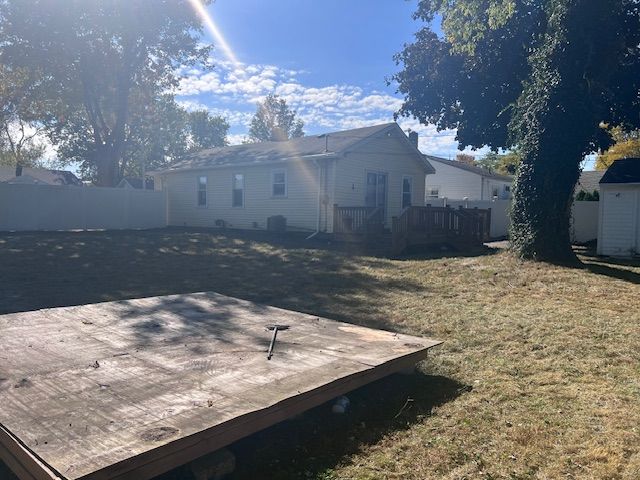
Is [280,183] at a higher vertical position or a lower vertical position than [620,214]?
higher

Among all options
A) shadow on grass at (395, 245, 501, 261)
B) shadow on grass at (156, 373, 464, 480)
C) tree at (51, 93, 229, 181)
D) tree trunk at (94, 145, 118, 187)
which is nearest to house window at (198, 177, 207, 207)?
tree at (51, 93, 229, 181)

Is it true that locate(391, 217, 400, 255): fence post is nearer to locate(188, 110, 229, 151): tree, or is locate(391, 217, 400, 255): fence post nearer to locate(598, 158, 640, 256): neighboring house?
locate(598, 158, 640, 256): neighboring house

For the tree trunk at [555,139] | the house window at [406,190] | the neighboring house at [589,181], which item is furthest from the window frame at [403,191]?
the neighboring house at [589,181]

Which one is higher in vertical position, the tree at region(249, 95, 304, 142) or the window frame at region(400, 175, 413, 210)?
the tree at region(249, 95, 304, 142)

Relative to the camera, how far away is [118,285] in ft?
28.8

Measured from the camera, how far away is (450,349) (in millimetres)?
5094

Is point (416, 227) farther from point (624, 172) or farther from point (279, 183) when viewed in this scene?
point (279, 183)

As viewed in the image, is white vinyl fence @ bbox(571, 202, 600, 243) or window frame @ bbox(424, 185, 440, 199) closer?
white vinyl fence @ bbox(571, 202, 600, 243)

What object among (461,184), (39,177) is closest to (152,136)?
(39,177)

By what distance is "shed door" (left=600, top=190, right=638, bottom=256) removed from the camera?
1394cm

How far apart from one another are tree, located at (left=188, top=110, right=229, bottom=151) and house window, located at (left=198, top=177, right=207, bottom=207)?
3985 centimetres

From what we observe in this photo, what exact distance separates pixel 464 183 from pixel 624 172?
15985mm

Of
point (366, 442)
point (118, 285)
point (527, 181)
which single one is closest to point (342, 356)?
point (366, 442)

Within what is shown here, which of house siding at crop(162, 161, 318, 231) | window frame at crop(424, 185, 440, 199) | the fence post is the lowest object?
the fence post
